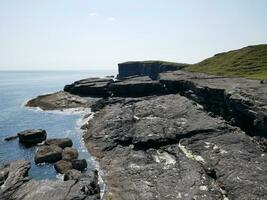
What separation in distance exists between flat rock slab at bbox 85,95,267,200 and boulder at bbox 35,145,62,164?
18.8 ft

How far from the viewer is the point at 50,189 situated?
33625 mm

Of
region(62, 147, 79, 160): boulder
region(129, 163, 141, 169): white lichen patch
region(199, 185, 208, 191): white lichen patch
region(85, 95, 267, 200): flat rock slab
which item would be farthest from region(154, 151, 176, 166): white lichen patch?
region(62, 147, 79, 160): boulder

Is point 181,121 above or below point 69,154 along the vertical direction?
above

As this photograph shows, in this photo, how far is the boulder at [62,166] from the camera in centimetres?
4350

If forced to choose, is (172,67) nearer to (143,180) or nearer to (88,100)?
(88,100)

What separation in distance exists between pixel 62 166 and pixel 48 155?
5.18 m

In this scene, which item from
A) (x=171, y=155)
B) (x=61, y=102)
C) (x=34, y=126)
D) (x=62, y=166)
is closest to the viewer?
(x=171, y=155)

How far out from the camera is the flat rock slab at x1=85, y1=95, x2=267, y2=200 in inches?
1328

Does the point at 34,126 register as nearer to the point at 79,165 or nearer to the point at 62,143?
the point at 62,143

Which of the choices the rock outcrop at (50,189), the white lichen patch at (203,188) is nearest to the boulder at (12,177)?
the rock outcrop at (50,189)

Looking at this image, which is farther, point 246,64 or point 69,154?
point 246,64

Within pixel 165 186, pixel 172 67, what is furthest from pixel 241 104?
pixel 172 67

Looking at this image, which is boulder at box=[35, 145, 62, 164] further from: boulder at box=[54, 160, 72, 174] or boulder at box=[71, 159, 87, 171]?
boulder at box=[71, 159, 87, 171]

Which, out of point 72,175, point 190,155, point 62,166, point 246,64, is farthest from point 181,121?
point 246,64
